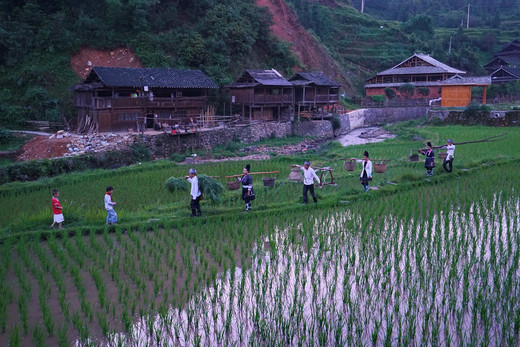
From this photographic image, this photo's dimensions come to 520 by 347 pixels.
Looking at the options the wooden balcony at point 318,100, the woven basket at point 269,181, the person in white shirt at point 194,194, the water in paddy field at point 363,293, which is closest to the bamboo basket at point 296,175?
the woven basket at point 269,181

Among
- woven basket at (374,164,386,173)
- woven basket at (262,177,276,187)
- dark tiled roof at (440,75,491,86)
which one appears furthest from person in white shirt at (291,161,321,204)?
dark tiled roof at (440,75,491,86)

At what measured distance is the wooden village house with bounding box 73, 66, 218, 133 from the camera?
2594cm

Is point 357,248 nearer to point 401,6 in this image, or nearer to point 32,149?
point 32,149

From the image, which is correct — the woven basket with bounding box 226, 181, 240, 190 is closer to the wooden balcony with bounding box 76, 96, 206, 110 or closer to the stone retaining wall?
the stone retaining wall

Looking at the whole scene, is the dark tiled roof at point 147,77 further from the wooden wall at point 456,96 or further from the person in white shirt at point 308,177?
the wooden wall at point 456,96

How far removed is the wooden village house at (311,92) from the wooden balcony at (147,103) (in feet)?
30.0

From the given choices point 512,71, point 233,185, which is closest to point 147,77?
point 233,185

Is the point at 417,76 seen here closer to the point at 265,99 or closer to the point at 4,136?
the point at 265,99

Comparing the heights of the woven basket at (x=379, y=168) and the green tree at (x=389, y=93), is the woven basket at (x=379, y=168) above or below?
below

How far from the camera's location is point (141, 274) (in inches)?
326

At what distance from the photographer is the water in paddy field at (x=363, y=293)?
252 inches

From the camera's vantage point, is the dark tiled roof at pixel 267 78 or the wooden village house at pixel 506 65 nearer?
the dark tiled roof at pixel 267 78

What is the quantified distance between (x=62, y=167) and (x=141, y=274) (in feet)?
45.0

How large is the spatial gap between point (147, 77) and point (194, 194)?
17.8 meters
